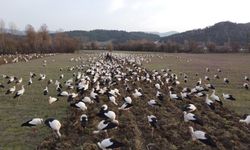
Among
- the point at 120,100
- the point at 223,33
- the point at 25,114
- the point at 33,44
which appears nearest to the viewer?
the point at 25,114

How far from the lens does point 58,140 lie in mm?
11898

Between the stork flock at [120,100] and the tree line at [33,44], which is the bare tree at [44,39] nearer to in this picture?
the tree line at [33,44]

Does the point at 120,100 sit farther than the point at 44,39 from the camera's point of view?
No

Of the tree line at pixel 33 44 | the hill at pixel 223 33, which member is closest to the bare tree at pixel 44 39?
the tree line at pixel 33 44

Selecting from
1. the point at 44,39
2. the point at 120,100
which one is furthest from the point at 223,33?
the point at 120,100

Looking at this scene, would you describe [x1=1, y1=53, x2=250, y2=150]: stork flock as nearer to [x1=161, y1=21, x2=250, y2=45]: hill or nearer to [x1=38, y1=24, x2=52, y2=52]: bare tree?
[x1=38, y1=24, x2=52, y2=52]: bare tree

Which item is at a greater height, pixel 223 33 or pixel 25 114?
pixel 223 33

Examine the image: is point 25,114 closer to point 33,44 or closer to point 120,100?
point 120,100

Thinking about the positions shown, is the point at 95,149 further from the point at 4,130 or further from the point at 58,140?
the point at 4,130

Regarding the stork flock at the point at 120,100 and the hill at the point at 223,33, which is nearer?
the stork flock at the point at 120,100

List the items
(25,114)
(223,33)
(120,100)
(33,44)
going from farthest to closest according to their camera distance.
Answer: (223,33)
(33,44)
(120,100)
(25,114)

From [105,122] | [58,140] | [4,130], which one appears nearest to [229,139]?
[105,122]

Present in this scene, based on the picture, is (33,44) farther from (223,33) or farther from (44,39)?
(223,33)

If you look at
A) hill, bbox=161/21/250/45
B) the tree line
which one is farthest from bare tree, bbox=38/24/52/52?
hill, bbox=161/21/250/45
